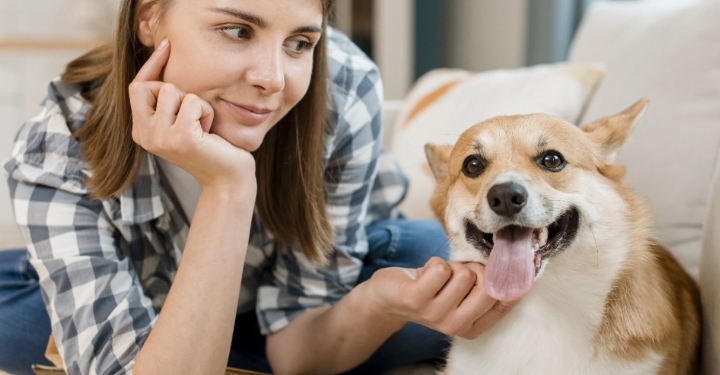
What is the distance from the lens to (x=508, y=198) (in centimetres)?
92

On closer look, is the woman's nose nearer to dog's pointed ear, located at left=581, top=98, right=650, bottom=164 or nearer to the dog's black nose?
the dog's black nose

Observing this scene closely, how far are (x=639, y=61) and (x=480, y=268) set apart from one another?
2.74 ft

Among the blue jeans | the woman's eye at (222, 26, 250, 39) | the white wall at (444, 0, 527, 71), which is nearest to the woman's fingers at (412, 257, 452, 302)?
the blue jeans

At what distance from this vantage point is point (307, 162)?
123cm

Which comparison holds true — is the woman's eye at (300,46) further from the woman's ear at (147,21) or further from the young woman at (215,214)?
the woman's ear at (147,21)

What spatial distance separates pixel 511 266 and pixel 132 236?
2.28 ft

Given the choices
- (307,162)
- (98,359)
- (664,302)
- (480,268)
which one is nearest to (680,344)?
(664,302)

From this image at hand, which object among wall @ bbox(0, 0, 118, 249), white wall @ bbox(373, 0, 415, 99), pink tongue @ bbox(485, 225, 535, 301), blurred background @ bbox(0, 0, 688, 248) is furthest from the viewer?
wall @ bbox(0, 0, 118, 249)

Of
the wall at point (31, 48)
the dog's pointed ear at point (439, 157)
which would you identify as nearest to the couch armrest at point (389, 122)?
the dog's pointed ear at point (439, 157)

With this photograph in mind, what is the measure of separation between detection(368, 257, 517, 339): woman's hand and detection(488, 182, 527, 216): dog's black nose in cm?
11

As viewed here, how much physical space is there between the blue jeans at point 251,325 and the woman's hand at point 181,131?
49 centimetres

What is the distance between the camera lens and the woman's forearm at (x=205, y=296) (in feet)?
3.27

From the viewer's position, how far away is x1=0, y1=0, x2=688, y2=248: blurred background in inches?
106

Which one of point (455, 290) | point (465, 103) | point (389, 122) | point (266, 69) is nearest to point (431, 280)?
point (455, 290)
